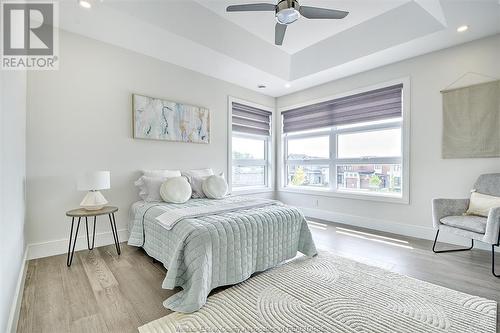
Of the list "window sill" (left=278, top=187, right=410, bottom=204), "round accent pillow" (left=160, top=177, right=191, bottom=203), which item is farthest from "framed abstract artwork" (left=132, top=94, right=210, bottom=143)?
"window sill" (left=278, top=187, right=410, bottom=204)

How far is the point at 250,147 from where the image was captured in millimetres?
4914

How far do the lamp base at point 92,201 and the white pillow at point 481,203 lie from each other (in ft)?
14.0

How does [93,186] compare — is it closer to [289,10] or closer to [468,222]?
[289,10]

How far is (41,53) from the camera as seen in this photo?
2637 millimetres

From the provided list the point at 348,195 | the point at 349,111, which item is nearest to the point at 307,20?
the point at 349,111

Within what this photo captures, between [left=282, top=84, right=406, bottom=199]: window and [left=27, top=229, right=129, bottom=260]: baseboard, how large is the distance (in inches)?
139

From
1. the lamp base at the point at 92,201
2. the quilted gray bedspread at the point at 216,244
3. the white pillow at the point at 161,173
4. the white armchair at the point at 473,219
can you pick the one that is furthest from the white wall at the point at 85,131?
the white armchair at the point at 473,219

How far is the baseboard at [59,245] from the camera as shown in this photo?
2529 millimetres

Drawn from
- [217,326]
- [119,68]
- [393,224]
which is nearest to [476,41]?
[393,224]

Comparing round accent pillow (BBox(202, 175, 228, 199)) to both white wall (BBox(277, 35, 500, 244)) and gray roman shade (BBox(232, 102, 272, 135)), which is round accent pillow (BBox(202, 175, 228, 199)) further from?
white wall (BBox(277, 35, 500, 244))

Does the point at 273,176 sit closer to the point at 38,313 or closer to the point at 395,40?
the point at 395,40

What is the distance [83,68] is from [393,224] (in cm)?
486

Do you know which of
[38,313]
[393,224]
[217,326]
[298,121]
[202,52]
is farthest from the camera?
[298,121]

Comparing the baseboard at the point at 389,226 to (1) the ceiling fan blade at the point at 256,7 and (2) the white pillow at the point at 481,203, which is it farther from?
(1) the ceiling fan blade at the point at 256,7
